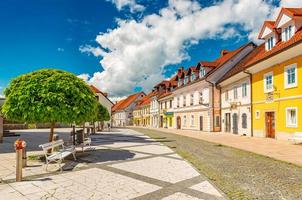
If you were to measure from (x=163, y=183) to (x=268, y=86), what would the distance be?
1619 centimetres

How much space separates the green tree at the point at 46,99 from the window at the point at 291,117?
13.0 metres

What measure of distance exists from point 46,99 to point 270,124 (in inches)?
657

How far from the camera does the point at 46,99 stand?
981cm

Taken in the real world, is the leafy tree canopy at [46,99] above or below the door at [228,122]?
above

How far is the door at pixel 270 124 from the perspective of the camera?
1991cm

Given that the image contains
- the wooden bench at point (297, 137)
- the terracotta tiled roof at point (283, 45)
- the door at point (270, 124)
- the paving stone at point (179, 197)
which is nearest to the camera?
the paving stone at point (179, 197)

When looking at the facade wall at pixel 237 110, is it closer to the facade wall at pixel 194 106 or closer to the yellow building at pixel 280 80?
the yellow building at pixel 280 80

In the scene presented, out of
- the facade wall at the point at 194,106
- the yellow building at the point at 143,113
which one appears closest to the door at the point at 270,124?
the facade wall at the point at 194,106

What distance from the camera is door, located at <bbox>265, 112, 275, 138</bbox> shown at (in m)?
19.9

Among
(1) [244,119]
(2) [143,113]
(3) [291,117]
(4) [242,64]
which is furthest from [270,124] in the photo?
(2) [143,113]

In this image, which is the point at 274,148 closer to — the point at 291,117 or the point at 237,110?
the point at 291,117

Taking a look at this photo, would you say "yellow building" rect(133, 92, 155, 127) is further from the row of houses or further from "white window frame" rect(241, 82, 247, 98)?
"white window frame" rect(241, 82, 247, 98)

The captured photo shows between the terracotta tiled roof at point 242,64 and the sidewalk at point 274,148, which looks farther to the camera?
the terracotta tiled roof at point 242,64

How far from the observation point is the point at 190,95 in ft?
123
